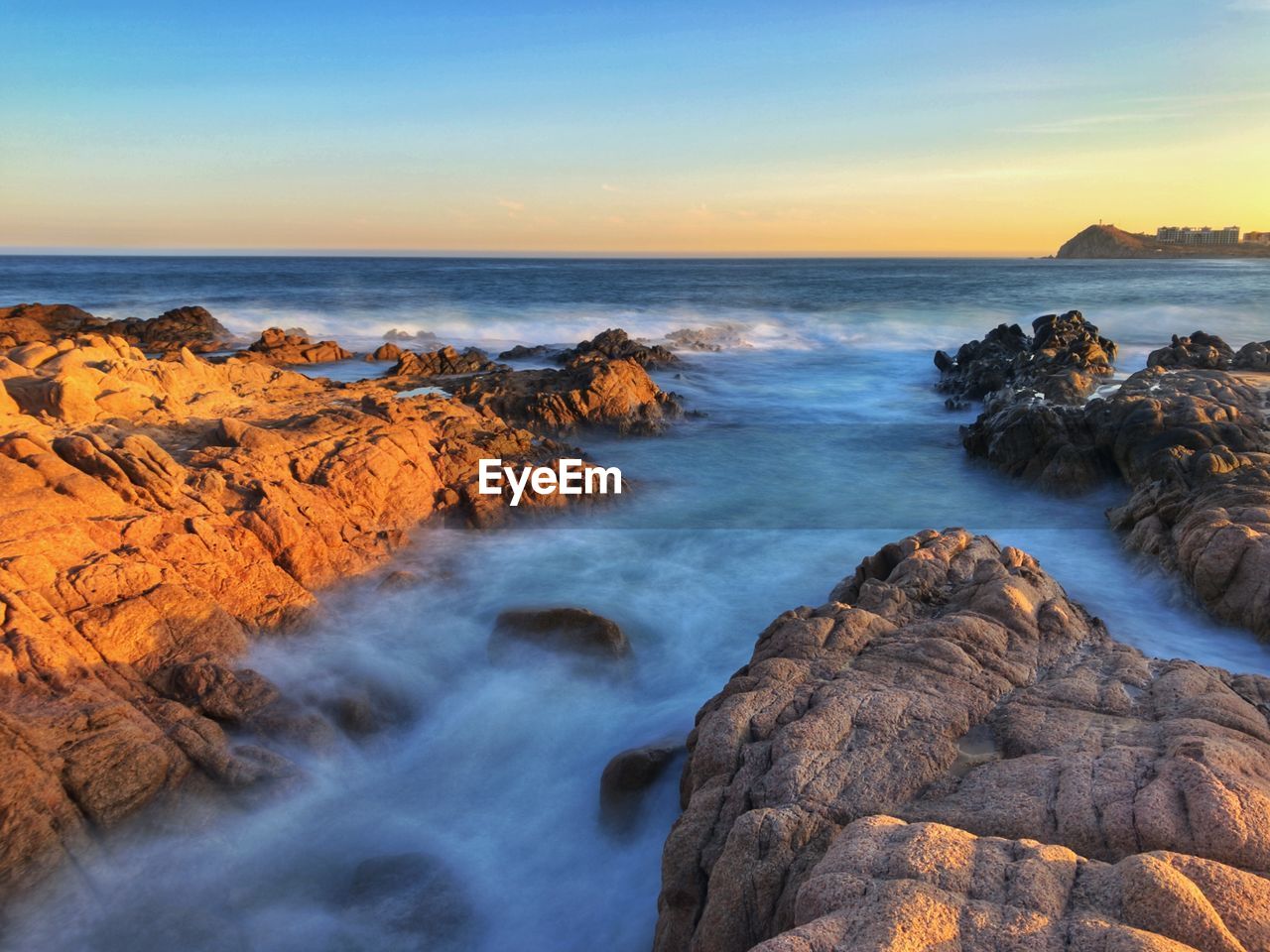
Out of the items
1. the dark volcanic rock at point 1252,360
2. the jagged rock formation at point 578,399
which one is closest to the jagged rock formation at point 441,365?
the jagged rock formation at point 578,399

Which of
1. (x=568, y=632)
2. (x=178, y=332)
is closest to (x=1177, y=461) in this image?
(x=568, y=632)

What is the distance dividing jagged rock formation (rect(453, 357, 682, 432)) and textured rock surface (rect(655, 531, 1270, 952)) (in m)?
11.3

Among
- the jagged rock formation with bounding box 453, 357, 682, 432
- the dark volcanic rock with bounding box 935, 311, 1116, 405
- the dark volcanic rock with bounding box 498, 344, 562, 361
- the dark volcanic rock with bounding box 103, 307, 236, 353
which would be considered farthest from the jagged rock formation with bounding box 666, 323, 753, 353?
the dark volcanic rock with bounding box 103, 307, 236, 353

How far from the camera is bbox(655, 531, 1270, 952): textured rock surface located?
9.64 ft

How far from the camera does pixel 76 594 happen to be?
6781mm

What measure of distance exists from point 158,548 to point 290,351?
18.7 metres

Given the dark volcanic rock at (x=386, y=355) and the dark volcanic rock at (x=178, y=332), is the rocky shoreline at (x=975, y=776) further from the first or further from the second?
the dark volcanic rock at (x=178, y=332)

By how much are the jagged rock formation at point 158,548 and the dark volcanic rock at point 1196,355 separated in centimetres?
1698

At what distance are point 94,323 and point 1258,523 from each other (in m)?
35.3

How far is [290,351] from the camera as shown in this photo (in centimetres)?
2488

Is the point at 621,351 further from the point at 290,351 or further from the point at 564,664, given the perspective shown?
the point at 564,664

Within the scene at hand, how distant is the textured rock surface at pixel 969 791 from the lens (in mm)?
2939

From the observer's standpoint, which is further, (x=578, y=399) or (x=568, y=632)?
Result: (x=578, y=399)

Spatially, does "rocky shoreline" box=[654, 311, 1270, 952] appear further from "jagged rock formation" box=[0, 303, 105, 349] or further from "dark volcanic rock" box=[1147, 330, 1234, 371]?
"jagged rock formation" box=[0, 303, 105, 349]
